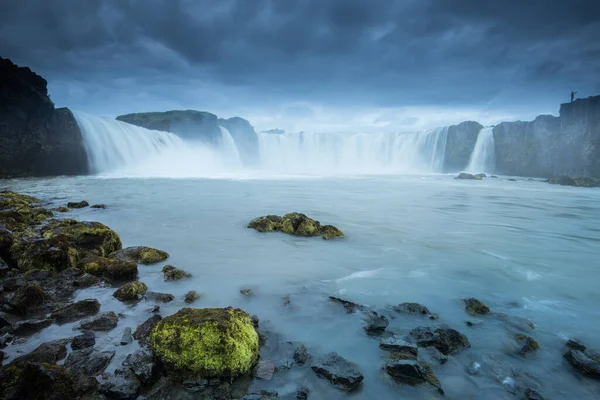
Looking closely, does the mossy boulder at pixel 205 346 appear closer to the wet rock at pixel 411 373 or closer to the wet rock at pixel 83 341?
the wet rock at pixel 83 341

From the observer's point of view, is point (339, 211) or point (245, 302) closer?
point (245, 302)

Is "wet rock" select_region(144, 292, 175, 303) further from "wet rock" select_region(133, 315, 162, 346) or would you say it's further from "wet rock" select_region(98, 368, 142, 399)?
"wet rock" select_region(98, 368, 142, 399)

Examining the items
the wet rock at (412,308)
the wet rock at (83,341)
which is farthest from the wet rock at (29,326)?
the wet rock at (412,308)

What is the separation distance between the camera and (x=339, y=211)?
49.9ft

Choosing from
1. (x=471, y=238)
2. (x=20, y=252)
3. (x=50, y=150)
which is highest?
(x=50, y=150)

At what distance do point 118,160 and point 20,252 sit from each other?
132 ft

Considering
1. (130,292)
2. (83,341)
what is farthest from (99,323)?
(130,292)

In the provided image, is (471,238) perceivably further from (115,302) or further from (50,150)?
(50,150)

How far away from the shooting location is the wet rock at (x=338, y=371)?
3.40m

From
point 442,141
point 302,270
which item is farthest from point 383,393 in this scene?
point 442,141

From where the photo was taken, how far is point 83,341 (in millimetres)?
3766

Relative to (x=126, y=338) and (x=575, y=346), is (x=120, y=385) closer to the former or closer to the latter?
(x=126, y=338)

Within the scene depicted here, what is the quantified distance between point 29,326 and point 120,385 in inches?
77.6

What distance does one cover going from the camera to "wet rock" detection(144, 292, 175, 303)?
5125 millimetres
